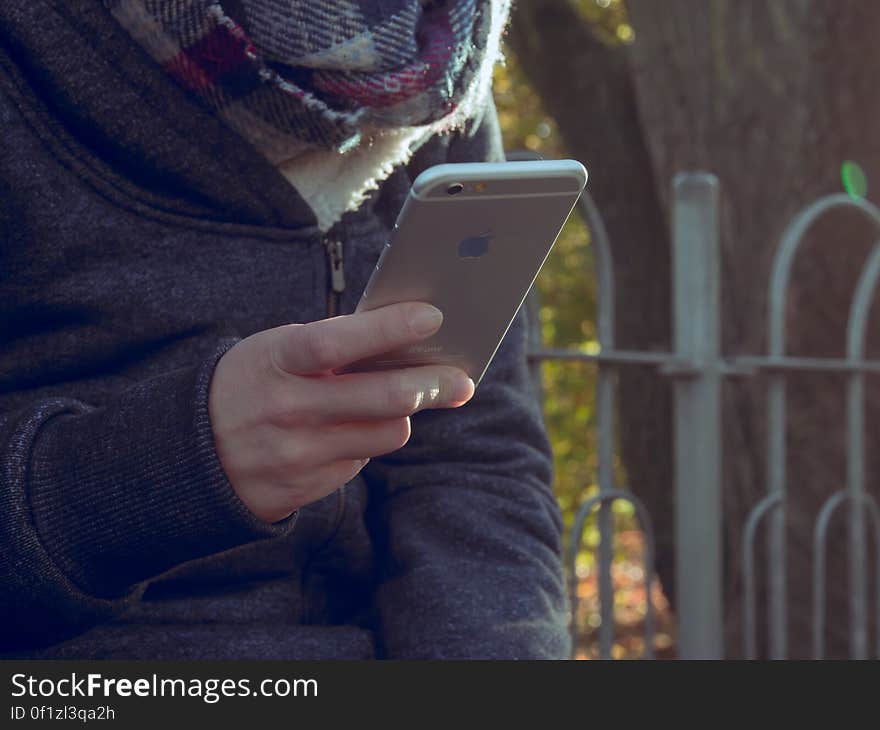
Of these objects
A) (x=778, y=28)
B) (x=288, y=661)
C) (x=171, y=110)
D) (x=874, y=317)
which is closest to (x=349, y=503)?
(x=288, y=661)

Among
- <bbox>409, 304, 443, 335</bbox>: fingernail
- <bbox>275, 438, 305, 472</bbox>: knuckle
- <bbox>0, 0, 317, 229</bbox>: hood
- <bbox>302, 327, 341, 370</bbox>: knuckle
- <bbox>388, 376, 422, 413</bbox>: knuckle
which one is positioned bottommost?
<bbox>275, 438, 305, 472</bbox>: knuckle

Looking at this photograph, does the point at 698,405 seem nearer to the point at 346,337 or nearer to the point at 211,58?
the point at 211,58

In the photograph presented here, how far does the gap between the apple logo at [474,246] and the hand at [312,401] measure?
68 millimetres

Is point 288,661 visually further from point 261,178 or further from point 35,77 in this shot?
point 35,77

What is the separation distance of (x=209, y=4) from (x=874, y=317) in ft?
12.1

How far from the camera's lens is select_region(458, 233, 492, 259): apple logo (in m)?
1.15

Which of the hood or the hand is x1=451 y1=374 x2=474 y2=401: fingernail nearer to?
the hand

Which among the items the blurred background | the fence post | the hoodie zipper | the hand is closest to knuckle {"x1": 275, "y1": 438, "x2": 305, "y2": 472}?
the hand

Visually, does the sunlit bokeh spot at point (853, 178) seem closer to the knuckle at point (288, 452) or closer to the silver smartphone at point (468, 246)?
the silver smartphone at point (468, 246)

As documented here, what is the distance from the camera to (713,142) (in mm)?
4902

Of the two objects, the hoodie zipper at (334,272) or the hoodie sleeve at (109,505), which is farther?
the hoodie zipper at (334,272)

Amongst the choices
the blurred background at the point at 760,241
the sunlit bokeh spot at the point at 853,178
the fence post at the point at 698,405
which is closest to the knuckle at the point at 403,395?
the fence post at the point at 698,405

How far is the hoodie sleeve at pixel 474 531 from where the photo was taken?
4.95 feet

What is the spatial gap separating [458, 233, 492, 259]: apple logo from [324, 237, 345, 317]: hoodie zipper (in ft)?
1.27
